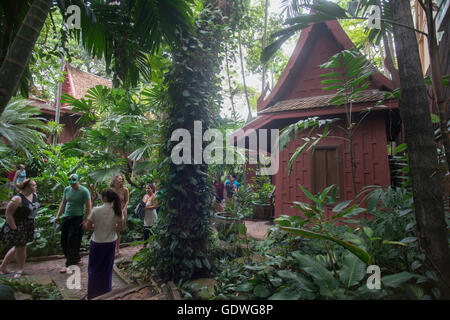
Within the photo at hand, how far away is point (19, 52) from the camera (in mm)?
1589

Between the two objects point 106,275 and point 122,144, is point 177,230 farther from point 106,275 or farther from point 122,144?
point 122,144

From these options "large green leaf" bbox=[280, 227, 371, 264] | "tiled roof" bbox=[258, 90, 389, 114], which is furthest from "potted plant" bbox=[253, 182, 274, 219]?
"large green leaf" bbox=[280, 227, 371, 264]

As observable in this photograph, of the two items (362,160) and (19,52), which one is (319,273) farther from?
(362,160)

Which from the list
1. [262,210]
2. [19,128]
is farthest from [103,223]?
[262,210]

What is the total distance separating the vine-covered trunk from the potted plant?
578cm

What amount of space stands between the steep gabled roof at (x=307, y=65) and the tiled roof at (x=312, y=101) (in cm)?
29

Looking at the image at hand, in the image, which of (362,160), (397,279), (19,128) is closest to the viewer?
(397,279)

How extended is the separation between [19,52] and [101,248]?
2.47 metres

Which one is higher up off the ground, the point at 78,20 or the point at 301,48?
the point at 301,48

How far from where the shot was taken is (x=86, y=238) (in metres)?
5.95

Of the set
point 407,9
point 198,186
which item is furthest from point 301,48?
point 198,186

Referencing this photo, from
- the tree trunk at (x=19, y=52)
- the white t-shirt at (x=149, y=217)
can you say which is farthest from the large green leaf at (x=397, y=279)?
the white t-shirt at (x=149, y=217)
